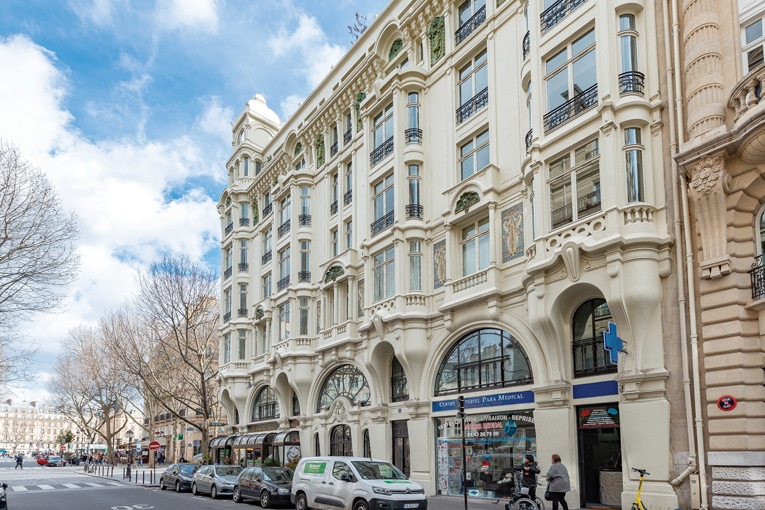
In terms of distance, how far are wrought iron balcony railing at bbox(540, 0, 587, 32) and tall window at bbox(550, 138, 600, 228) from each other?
4.02 m

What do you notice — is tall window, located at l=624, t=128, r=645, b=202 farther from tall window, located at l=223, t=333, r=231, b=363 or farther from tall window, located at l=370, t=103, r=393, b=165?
tall window, located at l=223, t=333, r=231, b=363

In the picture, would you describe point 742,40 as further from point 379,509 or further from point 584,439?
point 379,509

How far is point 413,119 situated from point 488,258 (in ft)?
23.0

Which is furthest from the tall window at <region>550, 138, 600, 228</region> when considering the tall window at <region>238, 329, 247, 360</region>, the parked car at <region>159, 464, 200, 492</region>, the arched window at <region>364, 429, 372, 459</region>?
the tall window at <region>238, 329, 247, 360</region>

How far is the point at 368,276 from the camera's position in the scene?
27406 millimetres

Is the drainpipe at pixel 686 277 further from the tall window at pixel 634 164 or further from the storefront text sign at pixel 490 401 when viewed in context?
the storefront text sign at pixel 490 401

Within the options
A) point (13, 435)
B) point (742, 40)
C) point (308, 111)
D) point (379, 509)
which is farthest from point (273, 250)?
point (13, 435)

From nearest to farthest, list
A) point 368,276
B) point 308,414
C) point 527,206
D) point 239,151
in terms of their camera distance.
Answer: point 527,206, point 368,276, point 308,414, point 239,151

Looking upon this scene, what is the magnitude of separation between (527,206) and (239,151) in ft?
91.7

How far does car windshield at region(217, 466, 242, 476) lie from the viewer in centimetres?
2724

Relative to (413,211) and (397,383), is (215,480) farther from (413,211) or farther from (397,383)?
(413,211)

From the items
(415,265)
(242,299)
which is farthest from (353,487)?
(242,299)

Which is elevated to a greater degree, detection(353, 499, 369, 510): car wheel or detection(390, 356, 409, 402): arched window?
detection(390, 356, 409, 402): arched window

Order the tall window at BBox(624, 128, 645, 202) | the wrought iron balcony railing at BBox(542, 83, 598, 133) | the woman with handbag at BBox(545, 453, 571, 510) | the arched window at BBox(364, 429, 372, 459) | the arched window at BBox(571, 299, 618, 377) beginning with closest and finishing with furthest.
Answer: the woman with handbag at BBox(545, 453, 571, 510) → the tall window at BBox(624, 128, 645, 202) → the arched window at BBox(571, 299, 618, 377) → the wrought iron balcony railing at BBox(542, 83, 598, 133) → the arched window at BBox(364, 429, 372, 459)
